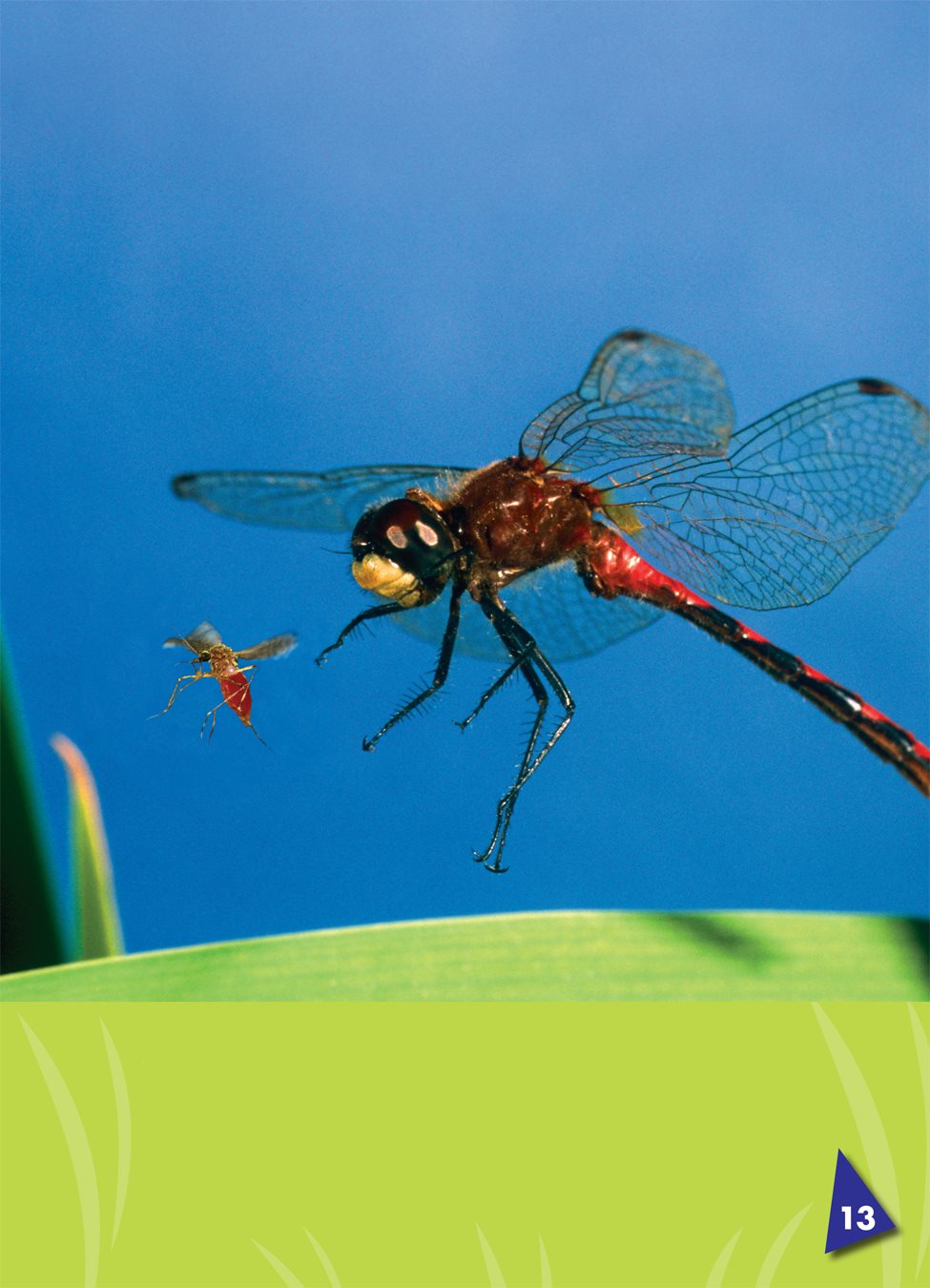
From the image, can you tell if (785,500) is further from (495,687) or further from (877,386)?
(495,687)

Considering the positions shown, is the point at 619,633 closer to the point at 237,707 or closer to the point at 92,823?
the point at 237,707

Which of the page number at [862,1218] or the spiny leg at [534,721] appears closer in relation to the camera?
the page number at [862,1218]

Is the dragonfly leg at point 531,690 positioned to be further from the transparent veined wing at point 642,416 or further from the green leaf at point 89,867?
the green leaf at point 89,867

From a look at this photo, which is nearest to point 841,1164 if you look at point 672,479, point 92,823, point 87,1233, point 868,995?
point 868,995

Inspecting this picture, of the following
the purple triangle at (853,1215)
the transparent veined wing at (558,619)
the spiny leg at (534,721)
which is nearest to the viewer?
the purple triangle at (853,1215)

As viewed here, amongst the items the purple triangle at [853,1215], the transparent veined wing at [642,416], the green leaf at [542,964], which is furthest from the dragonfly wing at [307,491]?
the purple triangle at [853,1215]

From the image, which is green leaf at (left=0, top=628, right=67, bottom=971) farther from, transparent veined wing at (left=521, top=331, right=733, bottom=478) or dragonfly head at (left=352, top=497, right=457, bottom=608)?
transparent veined wing at (left=521, top=331, right=733, bottom=478)
